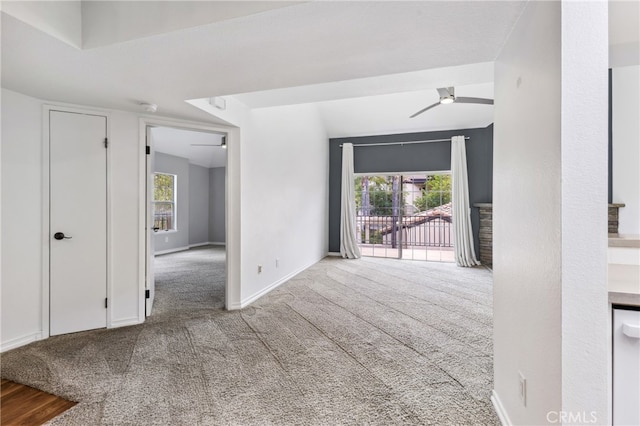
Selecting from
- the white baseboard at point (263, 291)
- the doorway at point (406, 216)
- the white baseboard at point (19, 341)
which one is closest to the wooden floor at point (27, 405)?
the white baseboard at point (19, 341)

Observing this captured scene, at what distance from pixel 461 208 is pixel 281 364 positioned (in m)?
5.02

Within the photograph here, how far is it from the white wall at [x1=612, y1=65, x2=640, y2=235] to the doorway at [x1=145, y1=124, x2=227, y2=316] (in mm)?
5841

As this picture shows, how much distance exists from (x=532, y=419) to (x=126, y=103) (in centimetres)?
352

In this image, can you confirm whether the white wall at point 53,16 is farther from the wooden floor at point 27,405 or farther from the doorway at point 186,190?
the doorway at point 186,190

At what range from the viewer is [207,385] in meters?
1.92

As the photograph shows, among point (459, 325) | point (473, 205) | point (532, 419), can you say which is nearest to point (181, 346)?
point (532, 419)

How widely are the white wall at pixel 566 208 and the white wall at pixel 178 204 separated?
7641 mm

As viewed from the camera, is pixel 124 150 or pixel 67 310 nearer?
pixel 67 310

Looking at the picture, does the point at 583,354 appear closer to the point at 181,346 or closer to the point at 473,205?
the point at 181,346

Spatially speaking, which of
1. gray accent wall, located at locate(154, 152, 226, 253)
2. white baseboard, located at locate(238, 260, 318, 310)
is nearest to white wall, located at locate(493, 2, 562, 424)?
white baseboard, located at locate(238, 260, 318, 310)

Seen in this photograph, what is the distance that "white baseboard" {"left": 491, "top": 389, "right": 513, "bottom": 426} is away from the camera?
1.52 metres

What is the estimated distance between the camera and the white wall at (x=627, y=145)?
2.34m

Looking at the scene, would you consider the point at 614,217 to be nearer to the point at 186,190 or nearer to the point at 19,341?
the point at 19,341

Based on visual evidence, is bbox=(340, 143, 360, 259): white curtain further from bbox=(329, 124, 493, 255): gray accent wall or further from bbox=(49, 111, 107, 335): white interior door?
bbox=(49, 111, 107, 335): white interior door
